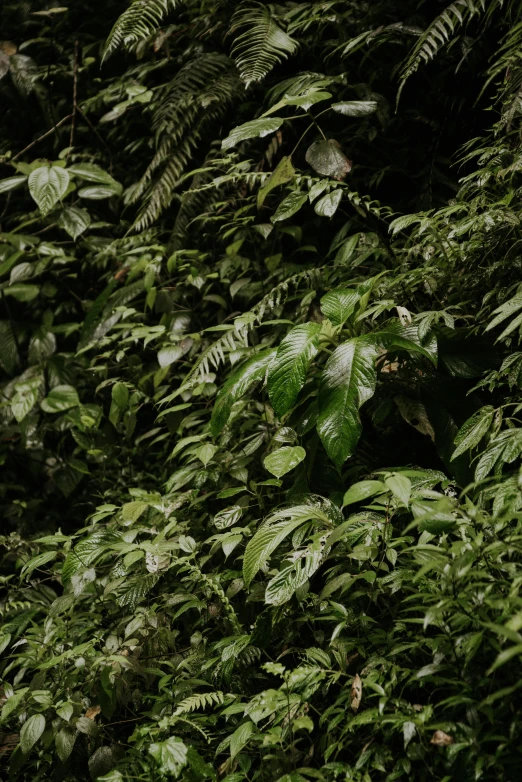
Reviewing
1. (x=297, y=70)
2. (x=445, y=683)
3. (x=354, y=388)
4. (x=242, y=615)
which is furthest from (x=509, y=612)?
(x=297, y=70)

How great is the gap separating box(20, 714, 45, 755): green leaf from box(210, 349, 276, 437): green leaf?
0.98 m

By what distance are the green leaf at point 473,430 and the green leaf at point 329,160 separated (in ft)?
3.77

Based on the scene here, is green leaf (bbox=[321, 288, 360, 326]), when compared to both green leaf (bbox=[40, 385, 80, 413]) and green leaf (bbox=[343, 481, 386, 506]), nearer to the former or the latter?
green leaf (bbox=[343, 481, 386, 506])

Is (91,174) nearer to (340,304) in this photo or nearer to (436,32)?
(436,32)

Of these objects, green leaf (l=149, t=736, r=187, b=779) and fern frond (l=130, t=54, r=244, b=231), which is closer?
green leaf (l=149, t=736, r=187, b=779)

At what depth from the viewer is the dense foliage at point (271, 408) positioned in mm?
1588

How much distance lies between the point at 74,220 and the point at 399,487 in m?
2.59

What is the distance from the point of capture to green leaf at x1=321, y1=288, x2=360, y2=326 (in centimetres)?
209

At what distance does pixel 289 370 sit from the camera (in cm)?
198

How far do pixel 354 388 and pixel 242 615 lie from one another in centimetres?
82

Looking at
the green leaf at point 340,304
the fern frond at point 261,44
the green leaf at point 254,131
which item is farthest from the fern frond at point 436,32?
the green leaf at point 340,304

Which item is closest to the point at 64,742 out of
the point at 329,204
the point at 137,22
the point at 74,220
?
the point at 329,204

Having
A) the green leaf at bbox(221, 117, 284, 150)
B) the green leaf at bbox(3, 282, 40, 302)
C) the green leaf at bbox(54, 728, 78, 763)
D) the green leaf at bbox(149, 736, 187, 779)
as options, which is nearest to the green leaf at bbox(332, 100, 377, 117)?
the green leaf at bbox(221, 117, 284, 150)

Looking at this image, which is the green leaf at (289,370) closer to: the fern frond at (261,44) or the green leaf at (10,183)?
the fern frond at (261,44)
